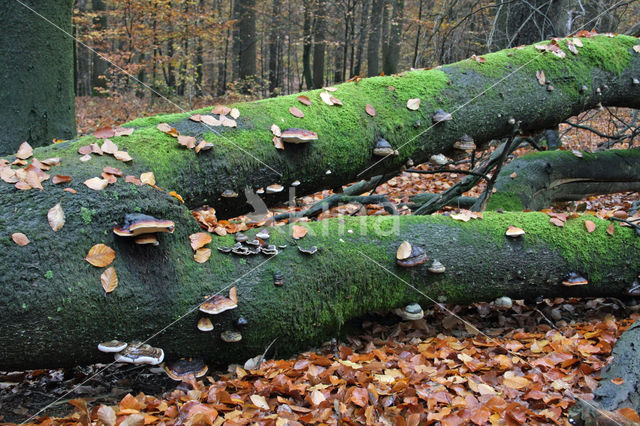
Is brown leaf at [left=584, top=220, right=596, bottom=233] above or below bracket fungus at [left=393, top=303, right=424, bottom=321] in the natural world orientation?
above

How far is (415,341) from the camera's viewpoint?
3471 millimetres

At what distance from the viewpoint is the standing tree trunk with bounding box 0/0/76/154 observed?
455 centimetres

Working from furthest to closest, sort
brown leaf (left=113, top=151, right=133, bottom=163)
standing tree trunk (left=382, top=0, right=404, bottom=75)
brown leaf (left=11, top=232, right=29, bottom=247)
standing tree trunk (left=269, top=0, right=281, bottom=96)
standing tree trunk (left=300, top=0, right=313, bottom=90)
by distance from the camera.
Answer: standing tree trunk (left=269, top=0, right=281, bottom=96) < standing tree trunk (left=300, top=0, right=313, bottom=90) < standing tree trunk (left=382, top=0, right=404, bottom=75) < brown leaf (left=113, top=151, right=133, bottom=163) < brown leaf (left=11, top=232, right=29, bottom=247)

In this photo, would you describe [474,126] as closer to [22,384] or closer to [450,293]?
[450,293]

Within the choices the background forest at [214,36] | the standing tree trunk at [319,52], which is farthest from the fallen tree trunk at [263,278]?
the standing tree trunk at [319,52]

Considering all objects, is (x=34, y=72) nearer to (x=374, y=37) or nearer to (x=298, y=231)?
(x=298, y=231)

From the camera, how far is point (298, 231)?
3.19 m

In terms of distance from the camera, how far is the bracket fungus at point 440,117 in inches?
144

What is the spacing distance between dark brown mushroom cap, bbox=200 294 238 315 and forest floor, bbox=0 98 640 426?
47 cm

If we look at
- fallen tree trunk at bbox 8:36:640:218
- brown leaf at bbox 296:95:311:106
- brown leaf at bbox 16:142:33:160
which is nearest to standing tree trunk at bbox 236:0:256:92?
fallen tree trunk at bbox 8:36:640:218

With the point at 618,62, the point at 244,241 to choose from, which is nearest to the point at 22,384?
the point at 244,241

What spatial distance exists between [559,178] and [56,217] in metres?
5.87

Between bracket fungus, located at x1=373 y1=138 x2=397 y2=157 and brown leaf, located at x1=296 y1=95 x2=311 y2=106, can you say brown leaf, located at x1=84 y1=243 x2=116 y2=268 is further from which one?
bracket fungus, located at x1=373 y1=138 x2=397 y2=157

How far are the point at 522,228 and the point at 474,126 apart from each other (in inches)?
38.9
